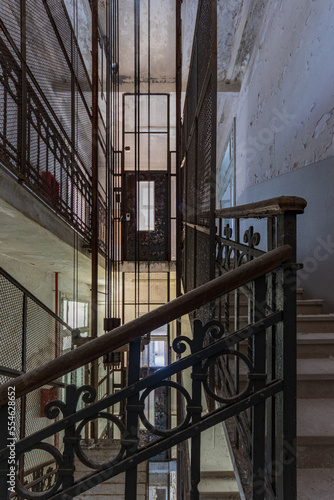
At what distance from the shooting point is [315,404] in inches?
64.5

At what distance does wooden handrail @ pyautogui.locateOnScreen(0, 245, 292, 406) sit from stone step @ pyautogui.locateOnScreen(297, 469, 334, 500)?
79 cm

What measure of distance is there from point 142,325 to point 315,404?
1150mm

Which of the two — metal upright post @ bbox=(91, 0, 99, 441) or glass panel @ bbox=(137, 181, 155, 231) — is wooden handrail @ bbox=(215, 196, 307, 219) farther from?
glass panel @ bbox=(137, 181, 155, 231)

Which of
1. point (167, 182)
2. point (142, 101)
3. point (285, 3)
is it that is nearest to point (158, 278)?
point (167, 182)

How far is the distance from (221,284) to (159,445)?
460 millimetres

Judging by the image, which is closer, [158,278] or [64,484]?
[64,484]

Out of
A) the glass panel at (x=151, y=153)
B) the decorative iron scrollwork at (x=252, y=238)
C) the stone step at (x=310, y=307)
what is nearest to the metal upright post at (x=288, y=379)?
the decorative iron scrollwork at (x=252, y=238)

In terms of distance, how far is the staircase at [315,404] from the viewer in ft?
4.18

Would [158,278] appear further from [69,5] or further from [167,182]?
[69,5]

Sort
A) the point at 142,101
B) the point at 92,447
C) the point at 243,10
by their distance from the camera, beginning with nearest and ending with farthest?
1. the point at 92,447
2. the point at 243,10
3. the point at 142,101

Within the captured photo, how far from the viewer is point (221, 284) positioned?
3.13 ft

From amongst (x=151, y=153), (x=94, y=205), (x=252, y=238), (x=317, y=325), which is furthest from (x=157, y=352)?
(x=252, y=238)

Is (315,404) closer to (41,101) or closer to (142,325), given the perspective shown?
(142,325)

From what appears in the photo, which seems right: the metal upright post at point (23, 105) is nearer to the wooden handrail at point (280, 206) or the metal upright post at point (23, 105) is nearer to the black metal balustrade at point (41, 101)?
the black metal balustrade at point (41, 101)
